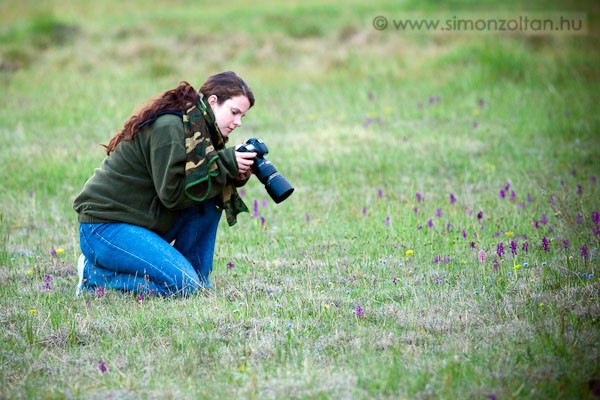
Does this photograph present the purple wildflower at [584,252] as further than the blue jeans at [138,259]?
Yes

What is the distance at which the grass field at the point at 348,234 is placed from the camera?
3.59 metres

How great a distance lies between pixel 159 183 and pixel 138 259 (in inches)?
22.3

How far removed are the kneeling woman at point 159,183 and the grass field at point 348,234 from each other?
204 mm

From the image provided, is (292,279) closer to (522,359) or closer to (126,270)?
(126,270)

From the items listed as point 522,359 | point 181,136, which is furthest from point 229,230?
point 522,359

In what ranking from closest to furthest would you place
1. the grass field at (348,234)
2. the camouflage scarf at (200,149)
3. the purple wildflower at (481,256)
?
the grass field at (348,234)
the camouflage scarf at (200,149)
the purple wildflower at (481,256)

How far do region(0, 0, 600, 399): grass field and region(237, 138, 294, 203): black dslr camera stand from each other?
71 cm

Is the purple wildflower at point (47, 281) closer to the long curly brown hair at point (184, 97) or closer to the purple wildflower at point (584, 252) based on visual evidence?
the long curly brown hair at point (184, 97)

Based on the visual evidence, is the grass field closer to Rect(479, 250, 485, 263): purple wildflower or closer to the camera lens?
Rect(479, 250, 485, 263): purple wildflower

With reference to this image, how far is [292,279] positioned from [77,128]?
6.24 metres

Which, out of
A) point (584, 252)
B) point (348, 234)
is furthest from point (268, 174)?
point (584, 252)

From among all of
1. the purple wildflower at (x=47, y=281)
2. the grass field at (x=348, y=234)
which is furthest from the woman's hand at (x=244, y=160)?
the purple wildflower at (x=47, y=281)

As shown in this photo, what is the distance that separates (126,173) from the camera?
4652 millimetres

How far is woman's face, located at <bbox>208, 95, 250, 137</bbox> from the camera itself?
15.0ft
